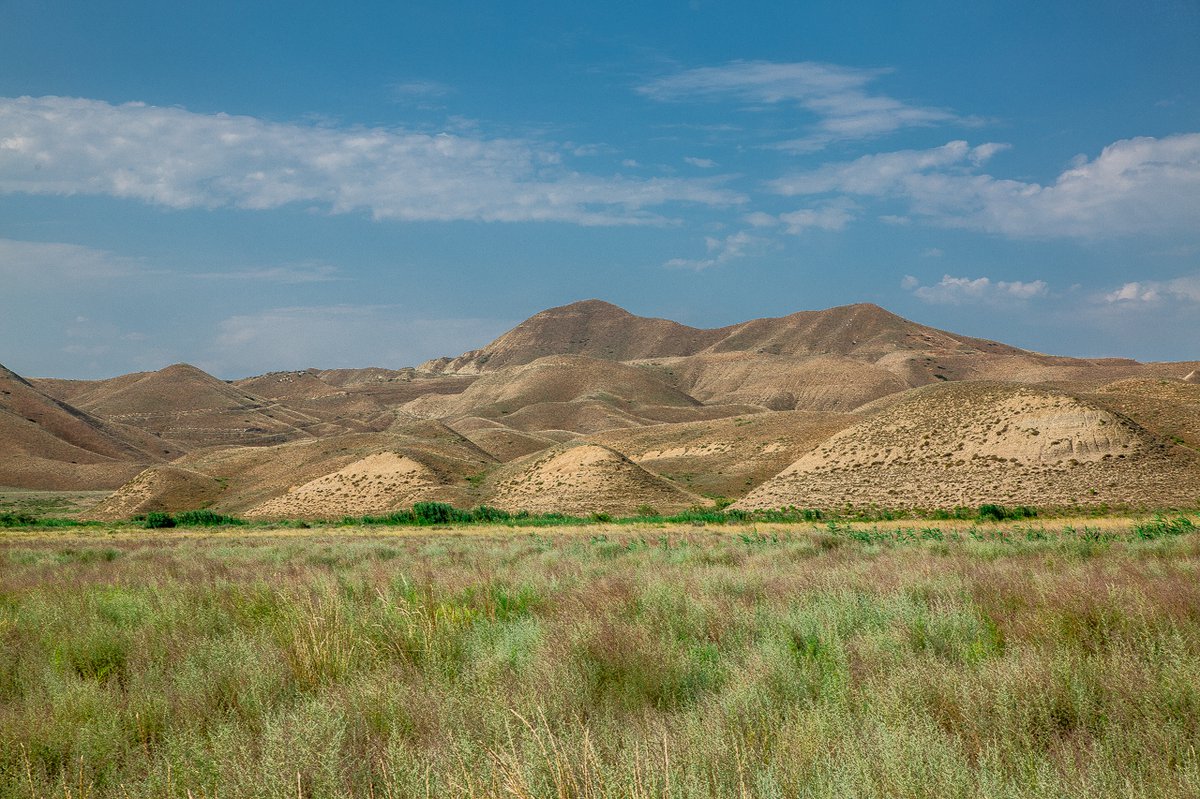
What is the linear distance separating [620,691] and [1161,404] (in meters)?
66.1

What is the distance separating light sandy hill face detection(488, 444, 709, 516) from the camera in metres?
56.5

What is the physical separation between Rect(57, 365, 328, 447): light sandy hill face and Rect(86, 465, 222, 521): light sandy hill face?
88.7 m

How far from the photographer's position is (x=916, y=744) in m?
3.90

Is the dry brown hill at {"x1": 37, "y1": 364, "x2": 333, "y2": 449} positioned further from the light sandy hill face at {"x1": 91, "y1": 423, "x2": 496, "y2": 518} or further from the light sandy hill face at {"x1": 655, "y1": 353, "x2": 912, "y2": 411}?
the light sandy hill face at {"x1": 655, "y1": 353, "x2": 912, "y2": 411}

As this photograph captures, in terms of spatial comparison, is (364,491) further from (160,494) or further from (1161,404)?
(1161,404)

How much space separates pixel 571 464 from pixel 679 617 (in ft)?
184

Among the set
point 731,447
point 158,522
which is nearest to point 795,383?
point 731,447

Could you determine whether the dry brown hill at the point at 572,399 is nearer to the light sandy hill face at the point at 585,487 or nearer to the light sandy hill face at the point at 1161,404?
the light sandy hill face at the point at 585,487

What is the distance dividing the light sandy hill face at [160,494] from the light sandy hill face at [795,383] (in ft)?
360

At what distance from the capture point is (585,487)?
2334 inches

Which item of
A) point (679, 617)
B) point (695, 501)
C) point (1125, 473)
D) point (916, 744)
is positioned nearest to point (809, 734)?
point (916, 744)

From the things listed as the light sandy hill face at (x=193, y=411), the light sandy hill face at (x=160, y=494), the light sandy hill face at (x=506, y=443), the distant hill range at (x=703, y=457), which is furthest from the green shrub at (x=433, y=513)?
the light sandy hill face at (x=193, y=411)

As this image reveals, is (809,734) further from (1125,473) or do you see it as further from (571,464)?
(571,464)

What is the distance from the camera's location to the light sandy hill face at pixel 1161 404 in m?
53.4
